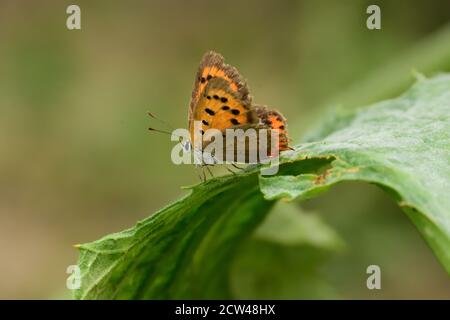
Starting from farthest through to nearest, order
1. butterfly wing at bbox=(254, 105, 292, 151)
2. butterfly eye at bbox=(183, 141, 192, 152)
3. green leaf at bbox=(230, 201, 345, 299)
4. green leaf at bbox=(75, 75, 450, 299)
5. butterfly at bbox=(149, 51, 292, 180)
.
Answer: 1. green leaf at bbox=(230, 201, 345, 299)
2. butterfly eye at bbox=(183, 141, 192, 152)
3. butterfly at bbox=(149, 51, 292, 180)
4. butterfly wing at bbox=(254, 105, 292, 151)
5. green leaf at bbox=(75, 75, 450, 299)

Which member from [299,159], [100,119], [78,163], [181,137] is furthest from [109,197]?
[299,159]

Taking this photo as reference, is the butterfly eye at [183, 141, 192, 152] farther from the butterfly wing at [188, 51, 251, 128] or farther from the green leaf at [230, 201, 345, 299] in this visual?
the green leaf at [230, 201, 345, 299]

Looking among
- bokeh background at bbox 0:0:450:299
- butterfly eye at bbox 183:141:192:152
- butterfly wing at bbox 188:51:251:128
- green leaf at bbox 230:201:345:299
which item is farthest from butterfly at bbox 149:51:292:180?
bokeh background at bbox 0:0:450:299

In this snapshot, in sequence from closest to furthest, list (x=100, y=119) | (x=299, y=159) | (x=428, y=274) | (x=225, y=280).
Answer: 1. (x=299, y=159)
2. (x=225, y=280)
3. (x=428, y=274)
4. (x=100, y=119)

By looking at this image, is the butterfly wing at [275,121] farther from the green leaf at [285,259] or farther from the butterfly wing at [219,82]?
the green leaf at [285,259]

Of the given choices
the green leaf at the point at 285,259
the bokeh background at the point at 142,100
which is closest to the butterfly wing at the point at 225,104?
the green leaf at the point at 285,259

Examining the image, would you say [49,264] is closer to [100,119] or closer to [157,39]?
[100,119]

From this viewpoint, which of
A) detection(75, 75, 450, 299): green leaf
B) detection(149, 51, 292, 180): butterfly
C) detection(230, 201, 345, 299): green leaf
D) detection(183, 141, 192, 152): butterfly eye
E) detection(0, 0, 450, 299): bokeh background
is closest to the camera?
detection(75, 75, 450, 299): green leaf
